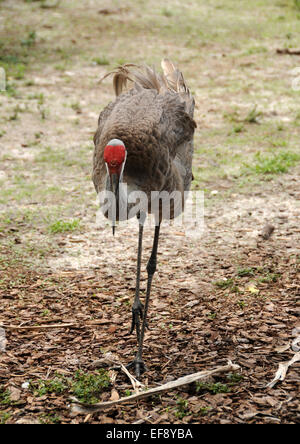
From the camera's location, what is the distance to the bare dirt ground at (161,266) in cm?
396

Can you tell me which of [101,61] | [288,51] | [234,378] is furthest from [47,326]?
[288,51]

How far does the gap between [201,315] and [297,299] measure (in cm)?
88

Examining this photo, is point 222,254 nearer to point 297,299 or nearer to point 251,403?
point 297,299

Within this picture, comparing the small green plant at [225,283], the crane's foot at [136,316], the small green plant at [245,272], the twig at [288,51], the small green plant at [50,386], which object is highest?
the twig at [288,51]

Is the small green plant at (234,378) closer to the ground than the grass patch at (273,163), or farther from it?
closer to the ground

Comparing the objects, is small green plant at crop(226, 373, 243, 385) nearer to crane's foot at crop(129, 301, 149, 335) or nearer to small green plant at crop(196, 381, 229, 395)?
small green plant at crop(196, 381, 229, 395)

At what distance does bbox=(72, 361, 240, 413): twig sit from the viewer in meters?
3.66

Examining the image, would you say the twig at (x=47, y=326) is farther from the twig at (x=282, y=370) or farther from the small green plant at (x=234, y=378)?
the twig at (x=282, y=370)

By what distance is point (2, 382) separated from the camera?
13.6 ft

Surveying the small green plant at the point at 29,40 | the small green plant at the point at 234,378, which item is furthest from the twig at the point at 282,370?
the small green plant at the point at 29,40

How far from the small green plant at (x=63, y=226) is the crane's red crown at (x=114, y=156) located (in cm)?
290

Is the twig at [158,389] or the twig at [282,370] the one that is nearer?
the twig at [158,389]

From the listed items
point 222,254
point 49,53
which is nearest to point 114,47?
point 49,53

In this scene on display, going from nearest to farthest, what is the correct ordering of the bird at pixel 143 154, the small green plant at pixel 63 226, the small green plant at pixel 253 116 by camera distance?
1. the bird at pixel 143 154
2. the small green plant at pixel 63 226
3. the small green plant at pixel 253 116
